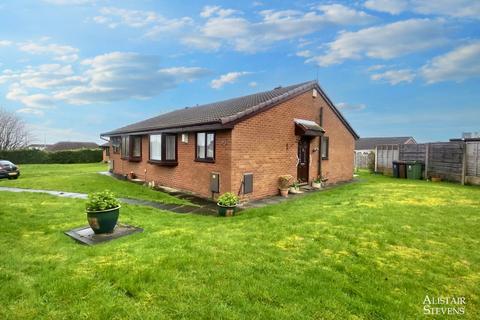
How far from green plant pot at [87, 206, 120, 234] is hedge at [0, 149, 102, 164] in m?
33.0

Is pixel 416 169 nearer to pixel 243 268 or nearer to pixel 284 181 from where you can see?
pixel 284 181

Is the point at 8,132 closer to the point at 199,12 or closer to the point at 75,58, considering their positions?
the point at 75,58

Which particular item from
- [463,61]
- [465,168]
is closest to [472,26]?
[463,61]

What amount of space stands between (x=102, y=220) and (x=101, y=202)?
0.39 metres

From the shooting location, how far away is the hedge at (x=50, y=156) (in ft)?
98.0

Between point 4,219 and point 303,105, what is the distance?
1170 centimetres

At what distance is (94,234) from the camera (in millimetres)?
5508

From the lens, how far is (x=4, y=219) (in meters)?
6.52

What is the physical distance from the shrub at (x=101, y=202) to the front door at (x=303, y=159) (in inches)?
347

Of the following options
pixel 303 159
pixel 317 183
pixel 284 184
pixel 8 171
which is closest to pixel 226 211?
pixel 284 184

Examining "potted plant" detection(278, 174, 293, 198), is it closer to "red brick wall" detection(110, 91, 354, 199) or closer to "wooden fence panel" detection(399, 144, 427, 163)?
"red brick wall" detection(110, 91, 354, 199)

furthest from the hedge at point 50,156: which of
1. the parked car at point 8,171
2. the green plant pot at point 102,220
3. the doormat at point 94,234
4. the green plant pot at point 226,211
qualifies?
the green plant pot at point 226,211

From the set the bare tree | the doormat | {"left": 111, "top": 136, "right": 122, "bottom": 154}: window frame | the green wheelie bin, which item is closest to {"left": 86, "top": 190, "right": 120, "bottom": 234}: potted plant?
the doormat

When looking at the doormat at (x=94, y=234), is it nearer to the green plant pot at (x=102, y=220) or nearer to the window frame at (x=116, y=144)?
the green plant pot at (x=102, y=220)
